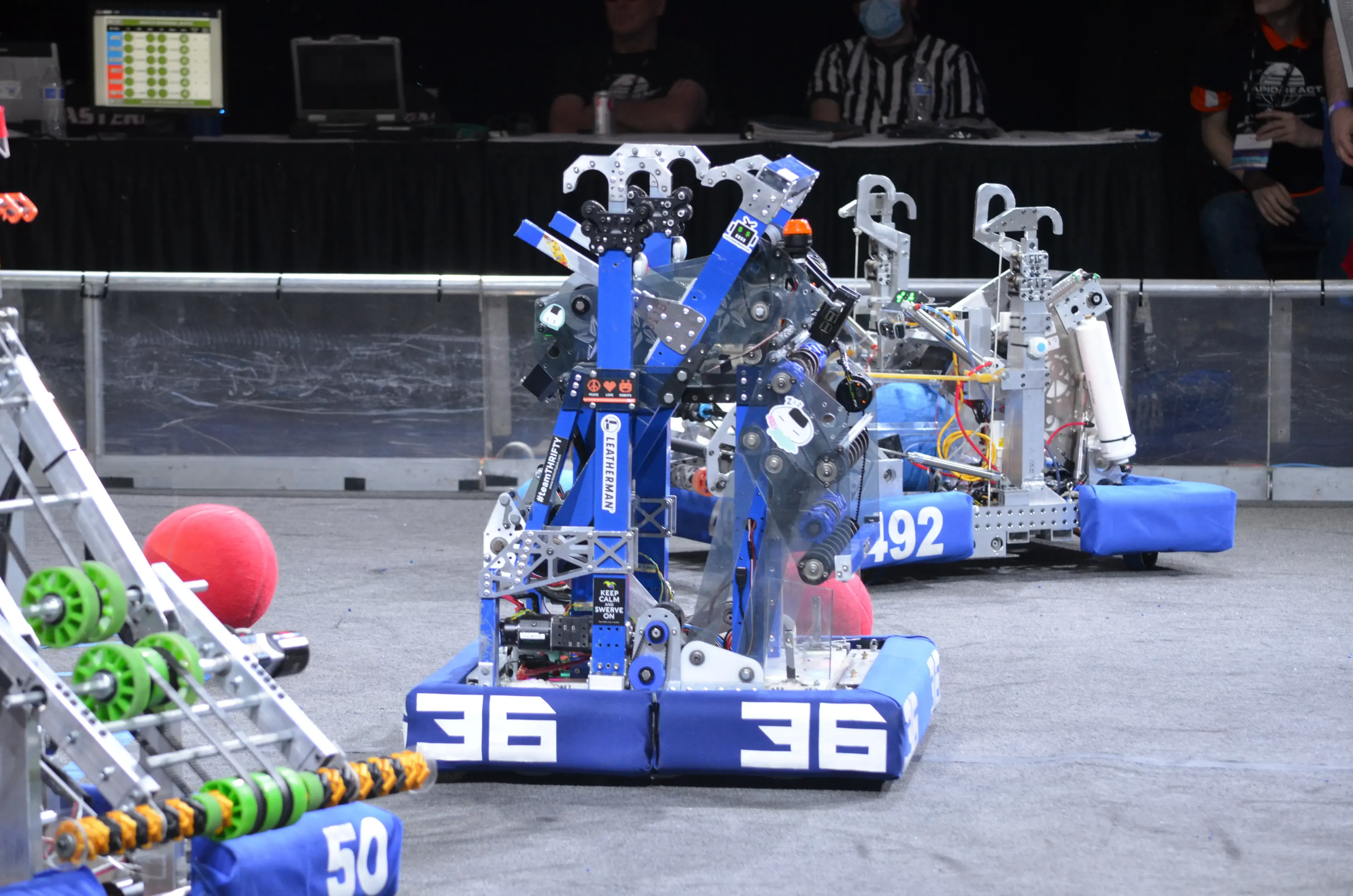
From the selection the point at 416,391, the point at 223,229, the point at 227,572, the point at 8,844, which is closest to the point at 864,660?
the point at 227,572

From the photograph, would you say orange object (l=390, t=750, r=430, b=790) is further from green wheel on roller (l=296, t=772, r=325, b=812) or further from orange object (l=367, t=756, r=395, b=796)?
green wheel on roller (l=296, t=772, r=325, b=812)

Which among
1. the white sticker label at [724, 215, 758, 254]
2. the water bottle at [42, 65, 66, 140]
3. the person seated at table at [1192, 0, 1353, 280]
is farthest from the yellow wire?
the water bottle at [42, 65, 66, 140]

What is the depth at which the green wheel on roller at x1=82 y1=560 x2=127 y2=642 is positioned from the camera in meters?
3.68

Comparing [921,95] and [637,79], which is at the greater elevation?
[637,79]

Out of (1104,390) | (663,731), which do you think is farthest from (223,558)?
(1104,390)

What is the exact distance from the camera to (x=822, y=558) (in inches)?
206

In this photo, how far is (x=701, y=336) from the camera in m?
5.18

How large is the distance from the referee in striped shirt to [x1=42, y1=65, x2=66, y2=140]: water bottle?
498 cm

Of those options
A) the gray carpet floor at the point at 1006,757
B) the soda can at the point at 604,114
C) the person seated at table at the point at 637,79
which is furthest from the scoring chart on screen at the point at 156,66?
the gray carpet floor at the point at 1006,757

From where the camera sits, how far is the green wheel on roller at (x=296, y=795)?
3566 mm

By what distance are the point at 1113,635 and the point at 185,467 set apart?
604cm

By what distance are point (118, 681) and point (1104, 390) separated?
5.96 metres

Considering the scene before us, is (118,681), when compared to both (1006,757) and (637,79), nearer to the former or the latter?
(1006,757)

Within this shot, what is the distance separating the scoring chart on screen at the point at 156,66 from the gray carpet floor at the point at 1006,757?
13.6 ft
